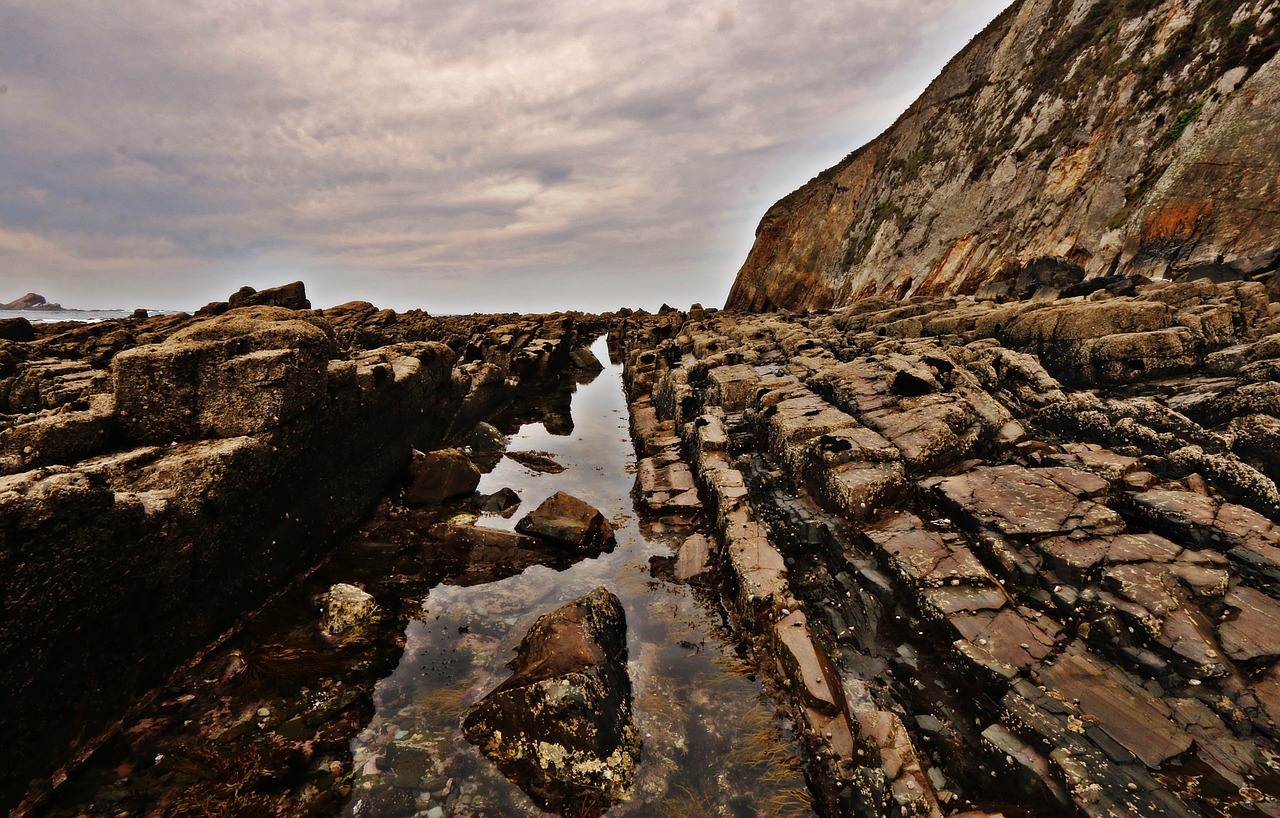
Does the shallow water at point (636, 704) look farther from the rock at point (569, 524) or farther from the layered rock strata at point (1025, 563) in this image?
the layered rock strata at point (1025, 563)

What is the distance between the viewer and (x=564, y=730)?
19.7ft

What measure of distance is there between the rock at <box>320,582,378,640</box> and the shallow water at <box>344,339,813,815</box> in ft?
2.56

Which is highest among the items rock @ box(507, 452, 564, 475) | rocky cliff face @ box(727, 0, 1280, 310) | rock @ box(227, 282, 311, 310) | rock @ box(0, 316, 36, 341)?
rocky cliff face @ box(727, 0, 1280, 310)

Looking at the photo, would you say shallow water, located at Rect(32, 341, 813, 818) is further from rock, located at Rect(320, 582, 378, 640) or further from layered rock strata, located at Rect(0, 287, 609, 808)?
layered rock strata, located at Rect(0, 287, 609, 808)

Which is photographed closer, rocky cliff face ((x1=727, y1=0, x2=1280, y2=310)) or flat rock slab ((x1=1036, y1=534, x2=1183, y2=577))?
flat rock slab ((x1=1036, y1=534, x2=1183, y2=577))

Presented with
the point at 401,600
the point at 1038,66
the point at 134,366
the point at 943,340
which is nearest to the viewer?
the point at 134,366

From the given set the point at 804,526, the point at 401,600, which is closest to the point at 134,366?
the point at 401,600

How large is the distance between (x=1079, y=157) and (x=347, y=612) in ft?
165

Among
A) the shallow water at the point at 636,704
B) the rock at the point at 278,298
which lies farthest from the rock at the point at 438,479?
A: the rock at the point at 278,298

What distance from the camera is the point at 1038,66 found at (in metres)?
43.9

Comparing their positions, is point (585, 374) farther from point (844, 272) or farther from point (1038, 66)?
point (1038, 66)

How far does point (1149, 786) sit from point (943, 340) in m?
18.2

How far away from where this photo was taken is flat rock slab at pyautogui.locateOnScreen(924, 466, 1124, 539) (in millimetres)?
7996

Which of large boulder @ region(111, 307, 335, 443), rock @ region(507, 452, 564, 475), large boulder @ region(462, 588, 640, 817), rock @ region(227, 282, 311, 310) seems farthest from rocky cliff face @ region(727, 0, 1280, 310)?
rock @ region(227, 282, 311, 310)
